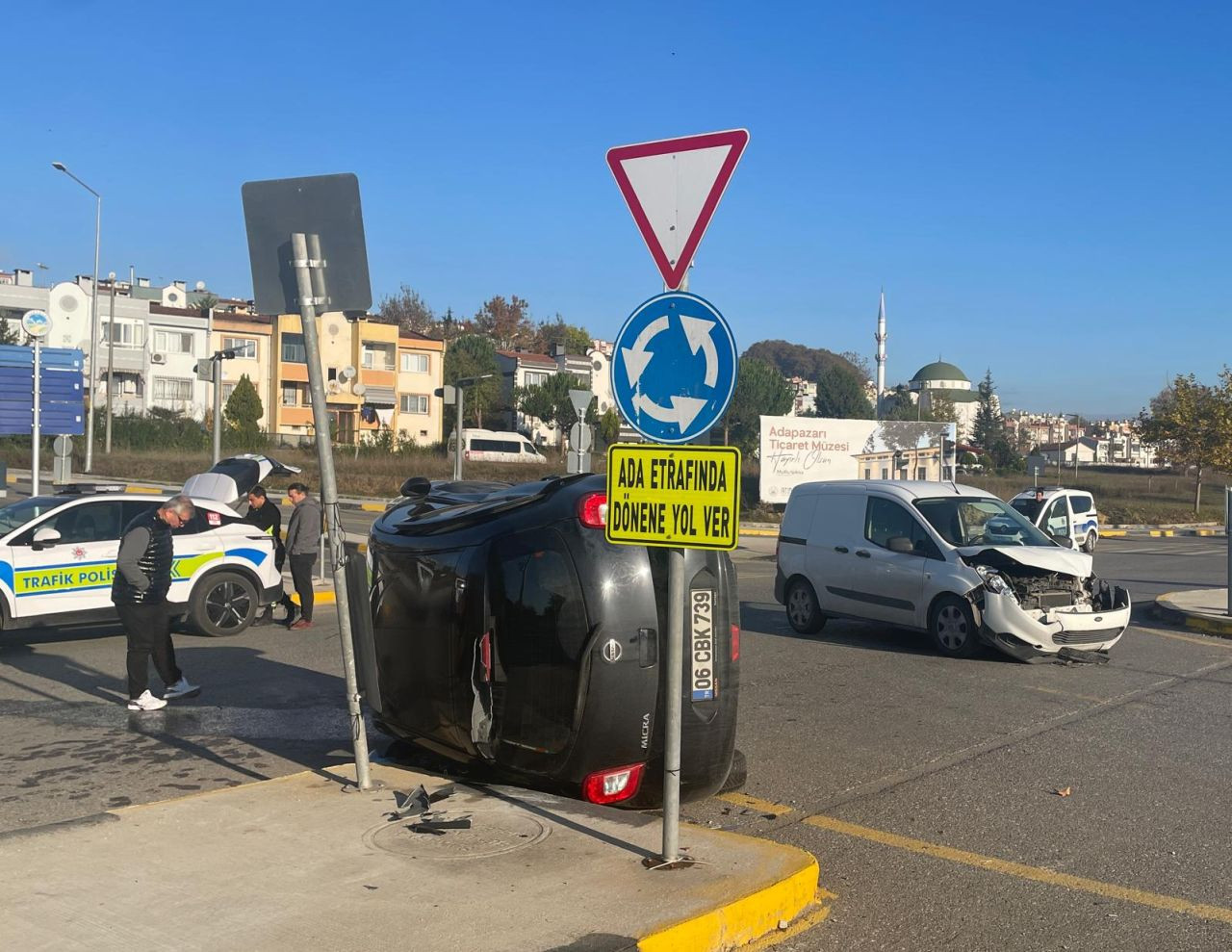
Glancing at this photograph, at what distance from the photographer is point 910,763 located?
25.0ft

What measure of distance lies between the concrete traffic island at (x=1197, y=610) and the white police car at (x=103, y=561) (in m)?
11.3

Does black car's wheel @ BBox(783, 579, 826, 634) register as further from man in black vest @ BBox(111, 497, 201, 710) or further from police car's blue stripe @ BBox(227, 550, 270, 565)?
man in black vest @ BBox(111, 497, 201, 710)

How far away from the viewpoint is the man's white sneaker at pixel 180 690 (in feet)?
30.9

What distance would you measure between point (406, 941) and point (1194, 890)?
11.4 feet

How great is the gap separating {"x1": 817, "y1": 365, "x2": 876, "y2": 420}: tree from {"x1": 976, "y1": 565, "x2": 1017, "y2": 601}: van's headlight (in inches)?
4400

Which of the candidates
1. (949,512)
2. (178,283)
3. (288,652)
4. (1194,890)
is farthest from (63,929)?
(178,283)

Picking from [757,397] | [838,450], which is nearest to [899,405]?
[757,397]

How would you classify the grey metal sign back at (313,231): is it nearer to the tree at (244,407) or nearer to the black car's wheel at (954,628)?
the black car's wheel at (954,628)

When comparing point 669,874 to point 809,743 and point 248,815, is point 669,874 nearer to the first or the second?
point 248,815

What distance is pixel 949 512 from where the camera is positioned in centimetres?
1276

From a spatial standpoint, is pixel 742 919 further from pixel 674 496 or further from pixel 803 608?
pixel 803 608

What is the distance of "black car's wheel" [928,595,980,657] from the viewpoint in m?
11.7

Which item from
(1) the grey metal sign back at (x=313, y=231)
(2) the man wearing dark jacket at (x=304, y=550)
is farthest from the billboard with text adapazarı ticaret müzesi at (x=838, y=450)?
(1) the grey metal sign back at (x=313, y=231)

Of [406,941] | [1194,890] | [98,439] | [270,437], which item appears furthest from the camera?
[270,437]
